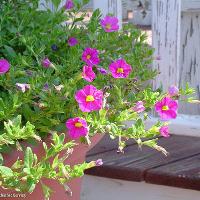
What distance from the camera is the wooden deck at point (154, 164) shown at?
6.54ft

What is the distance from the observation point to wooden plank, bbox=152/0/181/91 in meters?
2.29

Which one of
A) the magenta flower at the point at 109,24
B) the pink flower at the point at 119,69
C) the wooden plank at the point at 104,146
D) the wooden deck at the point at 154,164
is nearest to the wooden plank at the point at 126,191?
the wooden deck at the point at 154,164

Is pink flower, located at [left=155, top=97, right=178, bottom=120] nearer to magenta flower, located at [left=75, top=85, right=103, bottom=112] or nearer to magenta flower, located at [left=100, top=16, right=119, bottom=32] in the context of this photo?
magenta flower, located at [left=75, top=85, right=103, bottom=112]

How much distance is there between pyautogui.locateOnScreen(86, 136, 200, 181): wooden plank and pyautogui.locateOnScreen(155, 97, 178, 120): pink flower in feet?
2.21

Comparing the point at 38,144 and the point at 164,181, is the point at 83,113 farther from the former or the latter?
the point at 164,181

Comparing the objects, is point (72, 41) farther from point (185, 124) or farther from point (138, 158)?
point (185, 124)

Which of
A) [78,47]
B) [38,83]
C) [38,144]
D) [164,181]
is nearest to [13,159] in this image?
[38,144]

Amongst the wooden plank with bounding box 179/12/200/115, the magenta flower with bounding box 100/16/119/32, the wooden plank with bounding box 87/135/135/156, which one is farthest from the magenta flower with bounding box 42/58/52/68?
the wooden plank with bounding box 179/12/200/115

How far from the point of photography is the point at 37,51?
157 cm

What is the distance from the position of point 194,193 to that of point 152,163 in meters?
0.20

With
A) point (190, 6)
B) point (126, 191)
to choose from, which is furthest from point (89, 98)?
point (190, 6)

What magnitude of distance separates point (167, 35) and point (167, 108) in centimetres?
96

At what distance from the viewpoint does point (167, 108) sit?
1399 millimetres

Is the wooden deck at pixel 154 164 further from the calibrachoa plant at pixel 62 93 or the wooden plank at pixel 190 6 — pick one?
the wooden plank at pixel 190 6
